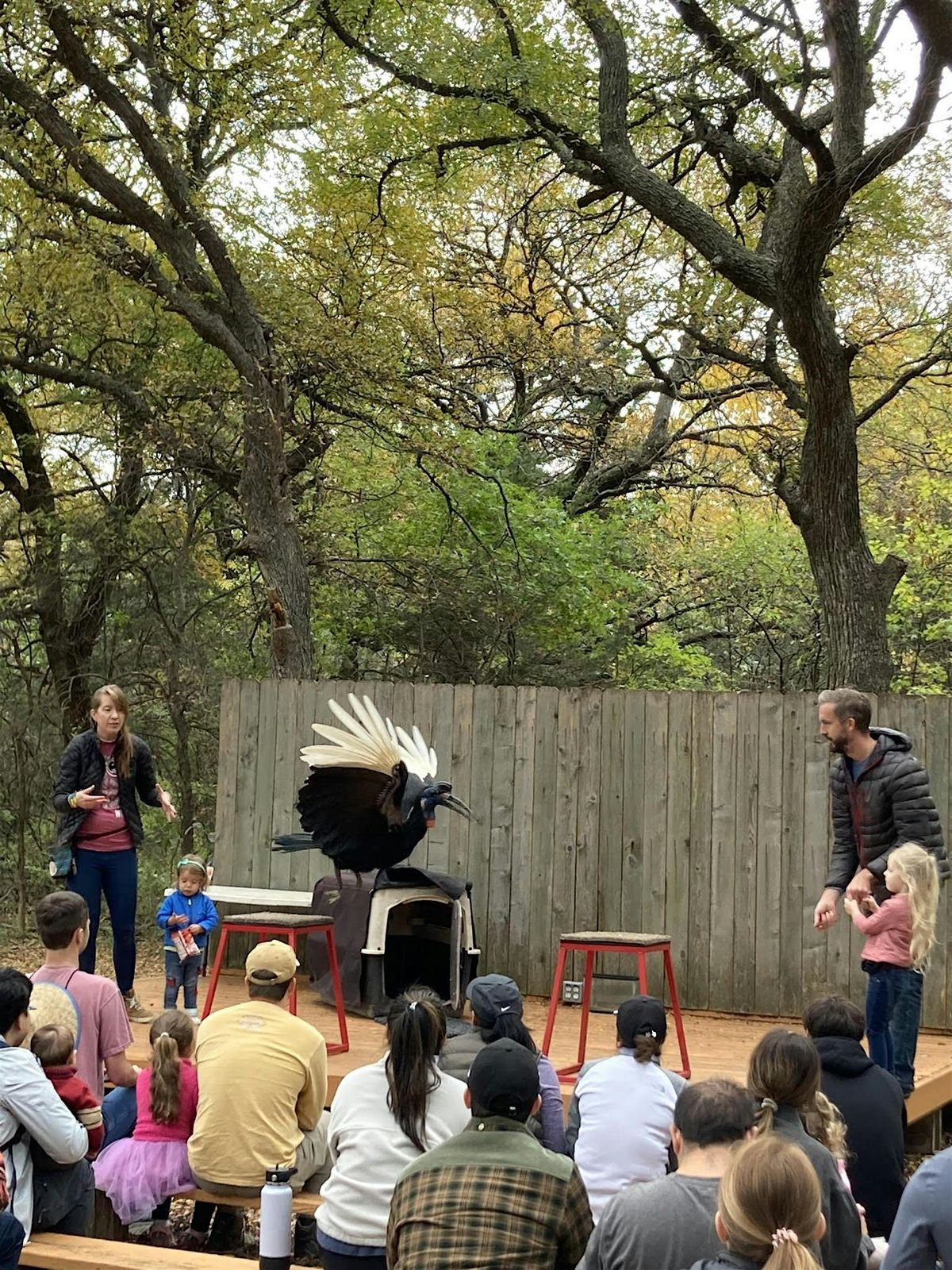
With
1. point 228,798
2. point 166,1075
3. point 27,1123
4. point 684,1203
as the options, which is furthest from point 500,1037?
point 228,798

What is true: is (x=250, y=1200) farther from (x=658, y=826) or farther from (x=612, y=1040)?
(x=658, y=826)

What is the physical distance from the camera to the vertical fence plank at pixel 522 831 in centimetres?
716

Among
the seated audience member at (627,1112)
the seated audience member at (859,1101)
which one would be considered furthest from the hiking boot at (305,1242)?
the seated audience member at (859,1101)

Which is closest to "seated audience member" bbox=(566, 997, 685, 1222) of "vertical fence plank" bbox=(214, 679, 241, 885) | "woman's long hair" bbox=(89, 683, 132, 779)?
"woman's long hair" bbox=(89, 683, 132, 779)

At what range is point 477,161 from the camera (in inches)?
447

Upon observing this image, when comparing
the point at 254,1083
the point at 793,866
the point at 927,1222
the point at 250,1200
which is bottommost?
the point at 250,1200

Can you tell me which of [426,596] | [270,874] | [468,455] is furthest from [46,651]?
[270,874]

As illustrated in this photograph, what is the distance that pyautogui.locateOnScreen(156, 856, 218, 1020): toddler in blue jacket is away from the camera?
6.08 m

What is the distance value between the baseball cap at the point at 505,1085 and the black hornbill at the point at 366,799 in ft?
10.5

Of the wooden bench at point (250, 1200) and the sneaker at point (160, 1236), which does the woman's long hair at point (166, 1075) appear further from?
the sneaker at point (160, 1236)

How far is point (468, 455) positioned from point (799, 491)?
3.18 m

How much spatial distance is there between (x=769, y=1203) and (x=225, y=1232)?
3064 mm

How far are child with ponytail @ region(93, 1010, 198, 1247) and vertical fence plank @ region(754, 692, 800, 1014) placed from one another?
3.47 m

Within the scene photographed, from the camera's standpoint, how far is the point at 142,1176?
406 centimetres
